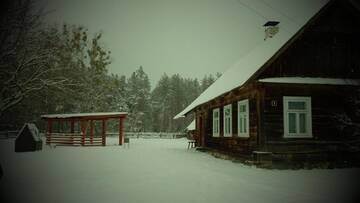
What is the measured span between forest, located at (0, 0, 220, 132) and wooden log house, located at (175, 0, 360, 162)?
37.8ft

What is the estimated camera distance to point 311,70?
13.1 metres

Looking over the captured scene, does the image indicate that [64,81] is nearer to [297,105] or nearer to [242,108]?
[242,108]

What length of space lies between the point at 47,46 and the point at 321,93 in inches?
645

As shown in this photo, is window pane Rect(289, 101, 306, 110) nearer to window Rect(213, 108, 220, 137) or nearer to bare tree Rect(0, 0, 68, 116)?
window Rect(213, 108, 220, 137)

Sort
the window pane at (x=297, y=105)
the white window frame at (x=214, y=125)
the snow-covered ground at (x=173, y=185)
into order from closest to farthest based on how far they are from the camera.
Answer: the snow-covered ground at (x=173, y=185) < the window pane at (x=297, y=105) < the white window frame at (x=214, y=125)

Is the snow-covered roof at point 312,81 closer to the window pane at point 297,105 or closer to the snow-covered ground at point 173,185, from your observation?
the window pane at point 297,105

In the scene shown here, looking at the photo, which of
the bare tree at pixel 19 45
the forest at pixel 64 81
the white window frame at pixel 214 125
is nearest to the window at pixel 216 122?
the white window frame at pixel 214 125

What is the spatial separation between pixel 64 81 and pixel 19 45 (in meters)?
4.73

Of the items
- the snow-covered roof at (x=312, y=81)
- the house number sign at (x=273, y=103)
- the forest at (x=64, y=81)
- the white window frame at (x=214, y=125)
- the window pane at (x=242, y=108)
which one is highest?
the forest at (x=64, y=81)

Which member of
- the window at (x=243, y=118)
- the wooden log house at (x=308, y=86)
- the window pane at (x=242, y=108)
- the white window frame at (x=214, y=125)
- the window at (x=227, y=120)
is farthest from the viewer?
the white window frame at (x=214, y=125)

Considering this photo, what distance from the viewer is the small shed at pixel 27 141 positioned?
19.4 metres

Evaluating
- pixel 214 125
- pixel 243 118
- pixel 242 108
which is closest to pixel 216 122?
pixel 214 125

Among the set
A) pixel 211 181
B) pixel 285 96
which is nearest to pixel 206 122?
pixel 285 96

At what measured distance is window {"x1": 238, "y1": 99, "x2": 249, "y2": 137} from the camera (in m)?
13.6
